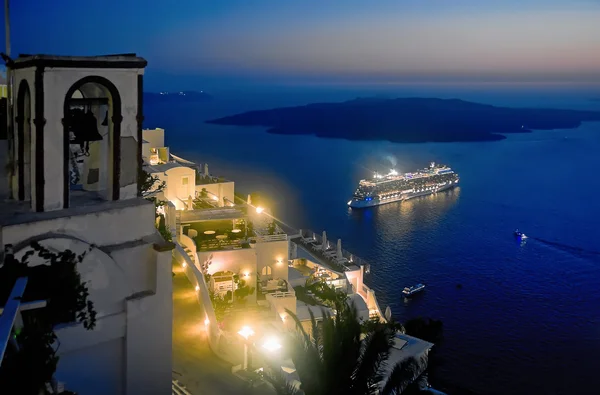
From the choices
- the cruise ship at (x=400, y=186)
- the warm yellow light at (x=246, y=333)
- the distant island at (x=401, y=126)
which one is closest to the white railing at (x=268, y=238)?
the warm yellow light at (x=246, y=333)

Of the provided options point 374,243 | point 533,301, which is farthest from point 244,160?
point 533,301

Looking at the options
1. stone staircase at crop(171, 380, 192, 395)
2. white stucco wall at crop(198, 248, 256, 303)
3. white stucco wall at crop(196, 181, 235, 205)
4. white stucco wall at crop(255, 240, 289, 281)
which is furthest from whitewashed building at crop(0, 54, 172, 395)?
white stucco wall at crop(196, 181, 235, 205)

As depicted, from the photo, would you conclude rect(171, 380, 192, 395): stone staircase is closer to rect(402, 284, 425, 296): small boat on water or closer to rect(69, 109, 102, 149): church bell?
rect(69, 109, 102, 149): church bell

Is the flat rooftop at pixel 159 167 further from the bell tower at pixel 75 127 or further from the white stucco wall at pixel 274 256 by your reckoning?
the bell tower at pixel 75 127

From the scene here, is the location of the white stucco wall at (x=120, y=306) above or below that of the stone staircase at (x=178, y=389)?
above

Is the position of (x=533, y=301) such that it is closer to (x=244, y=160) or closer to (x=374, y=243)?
(x=374, y=243)

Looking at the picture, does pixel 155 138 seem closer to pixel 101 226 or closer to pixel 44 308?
pixel 101 226

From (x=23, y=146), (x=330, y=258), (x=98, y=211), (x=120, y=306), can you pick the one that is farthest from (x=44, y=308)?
(x=330, y=258)
